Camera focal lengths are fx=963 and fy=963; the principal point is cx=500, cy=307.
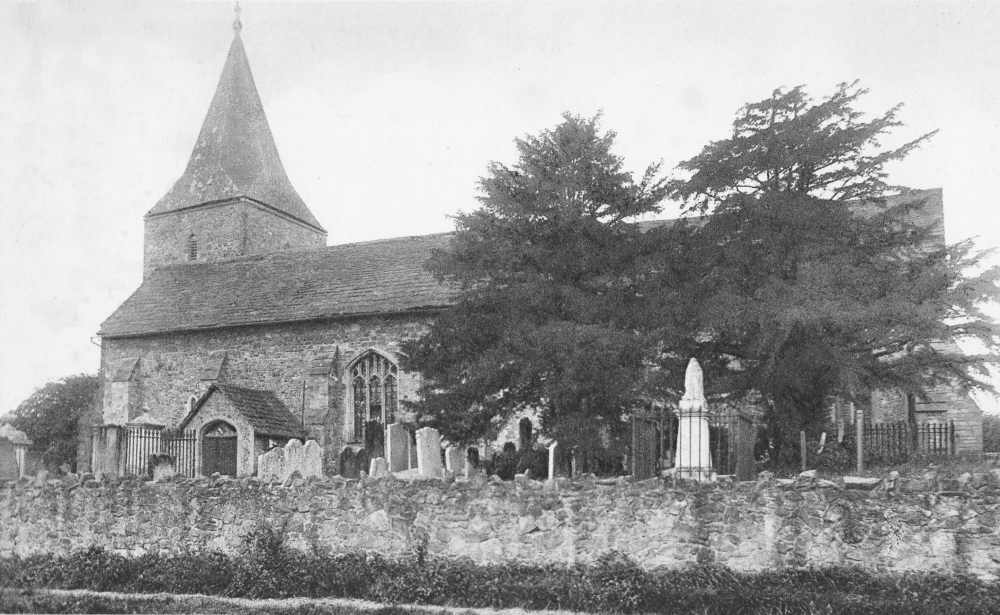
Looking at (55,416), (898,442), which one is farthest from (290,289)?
(55,416)

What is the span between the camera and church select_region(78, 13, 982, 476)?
26.5 metres

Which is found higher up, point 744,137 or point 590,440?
point 744,137

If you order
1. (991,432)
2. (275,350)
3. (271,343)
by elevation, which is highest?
(271,343)

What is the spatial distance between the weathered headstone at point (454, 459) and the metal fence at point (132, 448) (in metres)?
5.47

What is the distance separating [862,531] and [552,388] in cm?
859

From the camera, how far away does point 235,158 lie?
4169 cm

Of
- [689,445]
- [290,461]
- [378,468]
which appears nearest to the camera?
[689,445]

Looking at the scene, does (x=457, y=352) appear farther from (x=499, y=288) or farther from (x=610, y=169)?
(x=610, y=169)

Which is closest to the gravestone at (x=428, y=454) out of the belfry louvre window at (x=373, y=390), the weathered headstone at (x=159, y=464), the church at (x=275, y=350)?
the weathered headstone at (x=159, y=464)

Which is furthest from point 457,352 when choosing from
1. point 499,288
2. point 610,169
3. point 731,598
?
point 731,598

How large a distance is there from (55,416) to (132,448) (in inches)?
1238

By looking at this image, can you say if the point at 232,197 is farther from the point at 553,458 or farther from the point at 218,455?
the point at 553,458

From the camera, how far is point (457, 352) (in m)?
20.5

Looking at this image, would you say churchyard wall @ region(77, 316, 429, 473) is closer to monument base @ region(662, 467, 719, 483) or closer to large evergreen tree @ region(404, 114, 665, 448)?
large evergreen tree @ region(404, 114, 665, 448)
